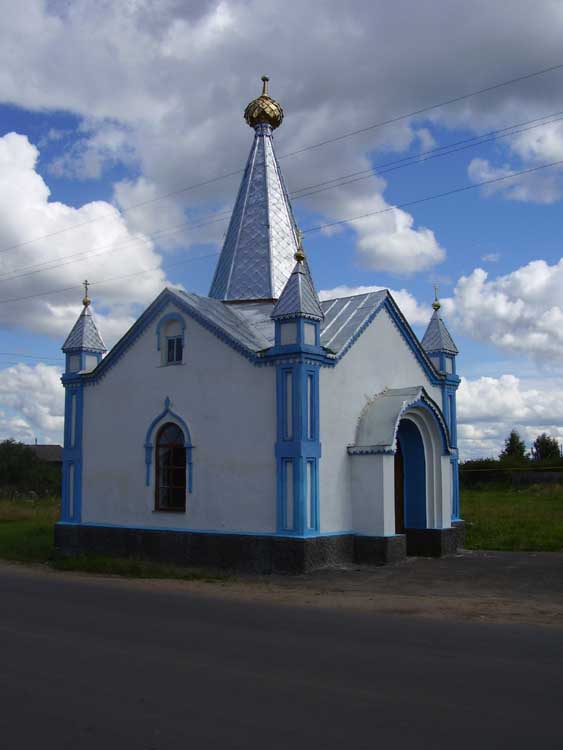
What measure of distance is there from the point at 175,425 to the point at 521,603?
7924mm

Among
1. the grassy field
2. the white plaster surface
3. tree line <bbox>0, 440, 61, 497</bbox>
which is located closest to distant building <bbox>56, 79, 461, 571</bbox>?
the white plaster surface

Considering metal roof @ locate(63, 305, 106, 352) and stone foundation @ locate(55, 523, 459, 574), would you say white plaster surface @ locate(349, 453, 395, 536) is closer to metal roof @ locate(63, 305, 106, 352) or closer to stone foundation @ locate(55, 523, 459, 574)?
stone foundation @ locate(55, 523, 459, 574)

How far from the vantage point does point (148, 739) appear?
4.79m

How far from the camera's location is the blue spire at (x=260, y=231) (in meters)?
18.1

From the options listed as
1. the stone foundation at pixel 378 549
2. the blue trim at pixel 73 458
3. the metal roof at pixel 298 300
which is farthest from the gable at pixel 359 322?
the blue trim at pixel 73 458

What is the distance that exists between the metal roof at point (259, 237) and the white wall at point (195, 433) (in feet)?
7.97

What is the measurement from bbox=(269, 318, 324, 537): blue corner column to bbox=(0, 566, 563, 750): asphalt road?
414 centimetres

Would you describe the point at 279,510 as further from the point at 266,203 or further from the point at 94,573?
the point at 266,203

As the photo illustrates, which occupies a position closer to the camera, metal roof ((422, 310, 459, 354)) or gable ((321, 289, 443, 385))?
gable ((321, 289, 443, 385))

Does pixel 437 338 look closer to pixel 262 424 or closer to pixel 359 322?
pixel 359 322

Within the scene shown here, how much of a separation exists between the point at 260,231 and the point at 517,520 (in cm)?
1203

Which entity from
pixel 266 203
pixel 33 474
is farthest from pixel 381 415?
pixel 33 474

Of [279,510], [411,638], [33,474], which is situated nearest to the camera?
[411,638]

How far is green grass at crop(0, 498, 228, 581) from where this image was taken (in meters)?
13.9
